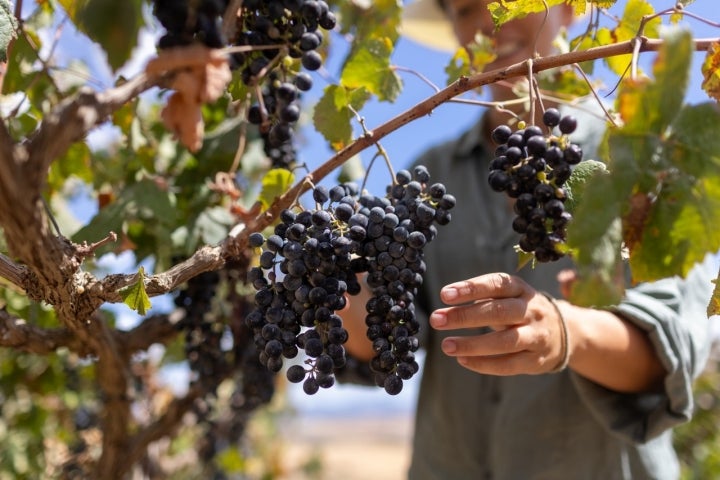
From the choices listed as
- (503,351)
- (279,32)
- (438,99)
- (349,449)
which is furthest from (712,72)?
(349,449)

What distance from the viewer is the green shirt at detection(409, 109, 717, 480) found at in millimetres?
1399

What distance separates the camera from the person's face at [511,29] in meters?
1.90

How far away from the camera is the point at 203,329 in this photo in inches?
59.0

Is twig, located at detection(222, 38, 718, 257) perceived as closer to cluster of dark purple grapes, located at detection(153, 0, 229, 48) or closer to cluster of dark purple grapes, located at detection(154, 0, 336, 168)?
cluster of dark purple grapes, located at detection(154, 0, 336, 168)

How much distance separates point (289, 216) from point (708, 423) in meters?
3.99

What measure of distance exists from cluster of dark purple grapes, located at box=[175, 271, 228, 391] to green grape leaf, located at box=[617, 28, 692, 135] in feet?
3.51

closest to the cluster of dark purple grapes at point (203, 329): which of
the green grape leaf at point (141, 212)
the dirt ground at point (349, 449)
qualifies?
the green grape leaf at point (141, 212)

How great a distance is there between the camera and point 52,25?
1466 mm

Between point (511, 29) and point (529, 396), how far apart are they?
1.11 m

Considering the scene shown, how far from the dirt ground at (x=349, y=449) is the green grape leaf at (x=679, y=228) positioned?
15.1 ft

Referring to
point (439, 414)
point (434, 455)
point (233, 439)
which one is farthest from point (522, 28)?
point (233, 439)

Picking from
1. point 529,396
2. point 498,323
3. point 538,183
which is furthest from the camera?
point 529,396

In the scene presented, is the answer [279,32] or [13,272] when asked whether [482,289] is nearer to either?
[279,32]

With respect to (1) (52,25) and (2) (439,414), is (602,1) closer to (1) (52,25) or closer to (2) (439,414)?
(1) (52,25)
